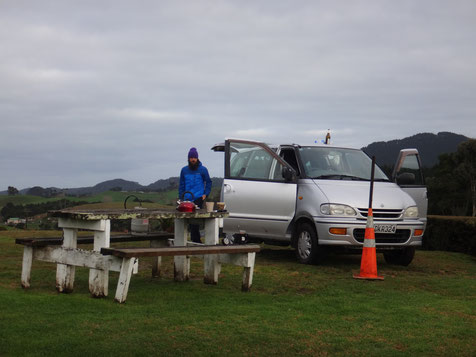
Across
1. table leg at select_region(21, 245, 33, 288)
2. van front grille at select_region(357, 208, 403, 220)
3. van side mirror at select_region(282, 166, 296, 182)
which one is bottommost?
table leg at select_region(21, 245, 33, 288)

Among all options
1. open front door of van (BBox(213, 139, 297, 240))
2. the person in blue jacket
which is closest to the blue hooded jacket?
the person in blue jacket

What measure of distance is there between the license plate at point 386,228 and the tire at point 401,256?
984mm

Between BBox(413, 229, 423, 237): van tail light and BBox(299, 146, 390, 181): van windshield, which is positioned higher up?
BBox(299, 146, 390, 181): van windshield

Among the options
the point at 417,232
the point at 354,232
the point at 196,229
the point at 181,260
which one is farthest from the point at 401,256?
the point at 181,260

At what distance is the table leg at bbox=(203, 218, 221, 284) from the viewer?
859 cm

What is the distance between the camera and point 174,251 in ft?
23.9

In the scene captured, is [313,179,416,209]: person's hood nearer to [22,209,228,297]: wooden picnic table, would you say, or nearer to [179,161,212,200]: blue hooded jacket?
[179,161,212,200]: blue hooded jacket

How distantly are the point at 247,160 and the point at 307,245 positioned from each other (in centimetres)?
193

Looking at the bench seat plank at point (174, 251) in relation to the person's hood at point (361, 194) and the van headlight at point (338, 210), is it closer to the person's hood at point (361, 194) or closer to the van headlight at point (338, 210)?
the van headlight at point (338, 210)

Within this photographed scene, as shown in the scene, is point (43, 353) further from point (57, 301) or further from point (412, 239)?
point (412, 239)

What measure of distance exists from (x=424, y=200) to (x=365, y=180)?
1.78m

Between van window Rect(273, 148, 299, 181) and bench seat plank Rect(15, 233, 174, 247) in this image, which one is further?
van window Rect(273, 148, 299, 181)

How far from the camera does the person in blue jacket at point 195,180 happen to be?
10570mm

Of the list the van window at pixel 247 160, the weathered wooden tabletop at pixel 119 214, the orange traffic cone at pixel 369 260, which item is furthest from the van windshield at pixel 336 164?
the weathered wooden tabletop at pixel 119 214
